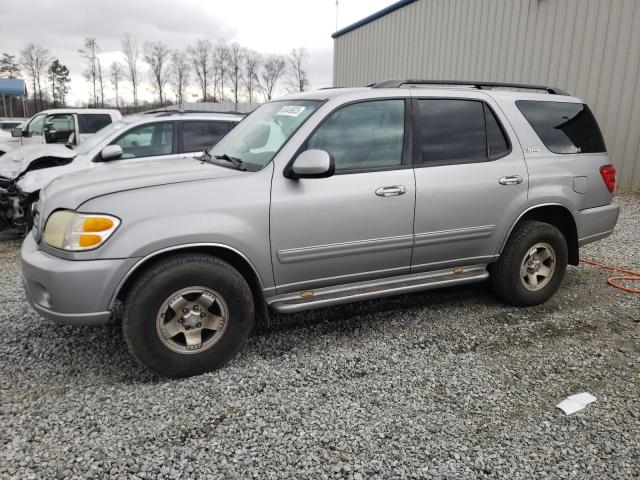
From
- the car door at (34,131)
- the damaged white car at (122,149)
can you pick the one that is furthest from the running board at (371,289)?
the car door at (34,131)

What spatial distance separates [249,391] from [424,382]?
111 cm

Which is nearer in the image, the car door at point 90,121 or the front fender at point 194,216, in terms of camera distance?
the front fender at point 194,216

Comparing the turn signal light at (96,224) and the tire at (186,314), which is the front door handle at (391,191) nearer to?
the tire at (186,314)

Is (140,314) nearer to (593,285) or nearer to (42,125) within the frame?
(593,285)

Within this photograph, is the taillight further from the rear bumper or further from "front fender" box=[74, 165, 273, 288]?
"front fender" box=[74, 165, 273, 288]

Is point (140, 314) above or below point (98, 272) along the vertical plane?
below

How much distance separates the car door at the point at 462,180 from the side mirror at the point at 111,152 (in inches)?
159

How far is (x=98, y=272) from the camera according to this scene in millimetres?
2867

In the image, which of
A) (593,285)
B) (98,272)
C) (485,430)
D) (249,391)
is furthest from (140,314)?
(593,285)

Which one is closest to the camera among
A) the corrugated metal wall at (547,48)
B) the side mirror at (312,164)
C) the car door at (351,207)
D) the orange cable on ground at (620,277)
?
the side mirror at (312,164)

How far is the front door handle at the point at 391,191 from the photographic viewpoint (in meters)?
3.54

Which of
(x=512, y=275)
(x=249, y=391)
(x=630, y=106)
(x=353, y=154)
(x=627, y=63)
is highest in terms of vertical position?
(x=627, y=63)

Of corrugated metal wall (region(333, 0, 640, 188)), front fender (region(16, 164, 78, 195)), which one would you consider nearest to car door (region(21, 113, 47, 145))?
front fender (region(16, 164, 78, 195))

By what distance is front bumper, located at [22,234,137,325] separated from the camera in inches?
112
